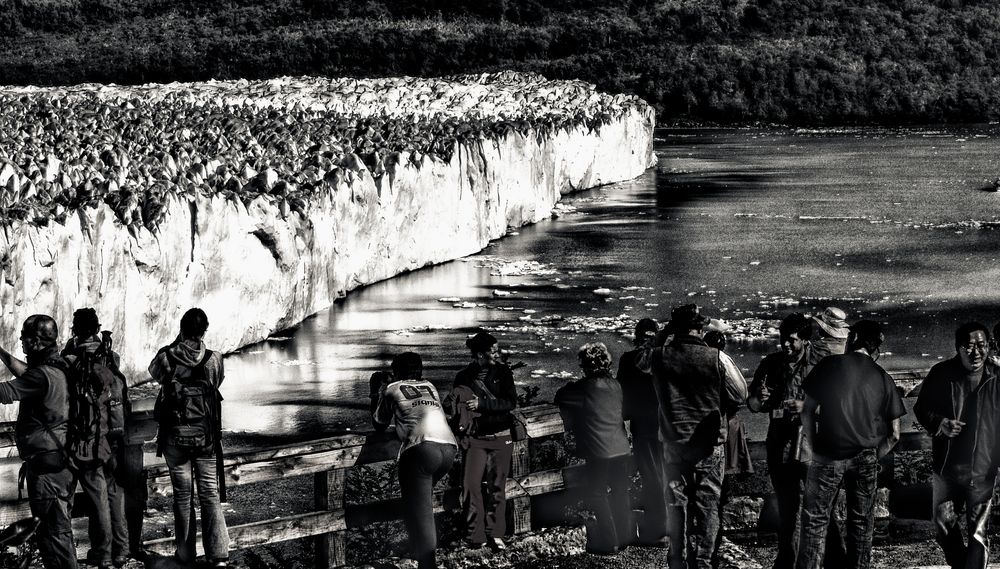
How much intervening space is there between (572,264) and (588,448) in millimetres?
17514

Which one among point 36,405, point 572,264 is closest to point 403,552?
point 36,405

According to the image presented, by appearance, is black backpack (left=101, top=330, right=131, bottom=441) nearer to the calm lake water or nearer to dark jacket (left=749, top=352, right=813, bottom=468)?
dark jacket (left=749, top=352, right=813, bottom=468)

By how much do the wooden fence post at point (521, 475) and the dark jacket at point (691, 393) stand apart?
104cm

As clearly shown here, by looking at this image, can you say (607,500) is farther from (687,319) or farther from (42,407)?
(42,407)

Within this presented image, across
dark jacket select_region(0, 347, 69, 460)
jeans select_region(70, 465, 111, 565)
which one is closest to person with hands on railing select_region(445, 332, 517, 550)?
jeans select_region(70, 465, 111, 565)

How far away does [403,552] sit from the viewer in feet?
29.6

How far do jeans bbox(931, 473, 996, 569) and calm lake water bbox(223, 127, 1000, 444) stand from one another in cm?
835

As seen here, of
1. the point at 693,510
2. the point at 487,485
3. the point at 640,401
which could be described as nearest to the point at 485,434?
the point at 487,485

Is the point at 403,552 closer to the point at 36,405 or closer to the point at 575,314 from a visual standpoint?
the point at 36,405

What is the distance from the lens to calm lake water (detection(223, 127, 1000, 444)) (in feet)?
57.9

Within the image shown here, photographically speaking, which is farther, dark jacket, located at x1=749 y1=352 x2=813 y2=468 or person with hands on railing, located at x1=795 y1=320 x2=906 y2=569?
dark jacket, located at x1=749 y1=352 x2=813 y2=468

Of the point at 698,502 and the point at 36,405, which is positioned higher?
the point at 36,405

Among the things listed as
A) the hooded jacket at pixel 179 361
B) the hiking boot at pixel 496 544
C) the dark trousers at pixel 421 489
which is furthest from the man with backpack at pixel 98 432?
the hiking boot at pixel 496 544

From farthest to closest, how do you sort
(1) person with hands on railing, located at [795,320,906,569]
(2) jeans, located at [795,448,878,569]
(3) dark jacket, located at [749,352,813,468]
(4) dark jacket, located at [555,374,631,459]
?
(4) dark jacket, located at [555,374,631,459] < (3) dark jacket, located at [749,352,813,468] < (2) jeans, located at [795,448,878,569] < (1) person with hands on railing, located at [795,320,906,569]
